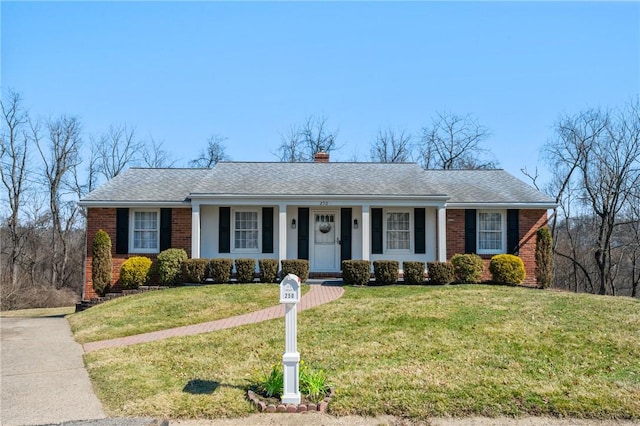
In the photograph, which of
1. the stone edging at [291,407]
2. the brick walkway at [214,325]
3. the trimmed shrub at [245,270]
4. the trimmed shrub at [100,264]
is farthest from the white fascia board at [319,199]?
the stone edging at [291,407]

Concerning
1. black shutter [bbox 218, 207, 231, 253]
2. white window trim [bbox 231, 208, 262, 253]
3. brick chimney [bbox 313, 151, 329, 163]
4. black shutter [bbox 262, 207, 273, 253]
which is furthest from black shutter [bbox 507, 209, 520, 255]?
black shutter [bbox 218, 207, 231, 253]

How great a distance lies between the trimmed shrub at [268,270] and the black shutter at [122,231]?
17.3ft

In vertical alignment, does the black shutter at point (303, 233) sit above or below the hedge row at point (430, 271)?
above

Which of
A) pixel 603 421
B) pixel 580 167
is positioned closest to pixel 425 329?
pixel 603 421

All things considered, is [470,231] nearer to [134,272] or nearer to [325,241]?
[325,241]

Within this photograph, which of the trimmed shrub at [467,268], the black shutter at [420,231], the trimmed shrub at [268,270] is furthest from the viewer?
the black shutter at [420,231]

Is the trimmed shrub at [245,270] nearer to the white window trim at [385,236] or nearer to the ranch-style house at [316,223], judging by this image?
the ranch-style house at [316,223]

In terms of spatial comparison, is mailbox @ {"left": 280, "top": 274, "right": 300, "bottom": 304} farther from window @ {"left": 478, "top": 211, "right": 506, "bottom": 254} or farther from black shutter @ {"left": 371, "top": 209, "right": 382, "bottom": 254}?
window @ {"left": 478, "top": 211, "right": 506, "bottom": 254}

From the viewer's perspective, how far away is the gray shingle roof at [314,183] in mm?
17078

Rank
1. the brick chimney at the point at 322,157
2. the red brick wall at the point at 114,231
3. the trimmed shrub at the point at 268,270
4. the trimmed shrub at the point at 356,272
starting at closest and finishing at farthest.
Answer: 1. the trimmed shrub at the point at 356,272
2. the trimmed shrub at the point at 268,270
3. the red brick wall at the point at 114,231
4. the brick chimney at the point at 322,157

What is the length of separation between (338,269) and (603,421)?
1221cm

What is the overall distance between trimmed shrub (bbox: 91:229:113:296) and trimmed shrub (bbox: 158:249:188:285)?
1881 millimetres

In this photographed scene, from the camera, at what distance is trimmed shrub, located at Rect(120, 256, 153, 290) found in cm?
1616

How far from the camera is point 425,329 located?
9102 millimetres
